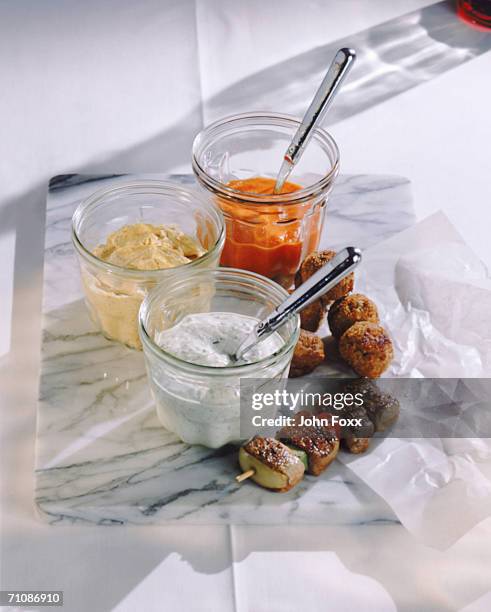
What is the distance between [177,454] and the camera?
1.46 metres

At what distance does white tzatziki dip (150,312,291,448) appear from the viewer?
1.37m

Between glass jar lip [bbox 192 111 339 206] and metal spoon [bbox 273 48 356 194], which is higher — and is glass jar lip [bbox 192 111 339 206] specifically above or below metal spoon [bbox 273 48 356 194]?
below

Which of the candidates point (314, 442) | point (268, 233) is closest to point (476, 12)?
point (268, 233)

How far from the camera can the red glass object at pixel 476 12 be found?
2535 mm

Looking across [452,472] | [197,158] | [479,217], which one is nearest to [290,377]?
[452,472]

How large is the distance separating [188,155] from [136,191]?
1.39 feet

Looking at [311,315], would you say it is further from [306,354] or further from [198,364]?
[198,364]

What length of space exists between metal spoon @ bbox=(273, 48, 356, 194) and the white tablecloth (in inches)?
16.0

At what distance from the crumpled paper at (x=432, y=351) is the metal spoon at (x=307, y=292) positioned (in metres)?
0.23

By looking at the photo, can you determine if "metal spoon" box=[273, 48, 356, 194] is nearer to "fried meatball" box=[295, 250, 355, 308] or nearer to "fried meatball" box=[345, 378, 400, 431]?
"fried meatball" box=[295, 250, 355, 308]

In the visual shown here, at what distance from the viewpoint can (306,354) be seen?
1.55 m

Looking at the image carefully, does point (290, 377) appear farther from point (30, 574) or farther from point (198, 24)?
point (198, 24)

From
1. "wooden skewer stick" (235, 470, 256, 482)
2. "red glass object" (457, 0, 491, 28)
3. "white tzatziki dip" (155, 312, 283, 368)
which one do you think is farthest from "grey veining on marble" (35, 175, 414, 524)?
"red glass object" (457, 0, 491, 28)

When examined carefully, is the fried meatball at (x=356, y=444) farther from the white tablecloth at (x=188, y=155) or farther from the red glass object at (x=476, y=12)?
the red glass object at (x=476, y=12)
